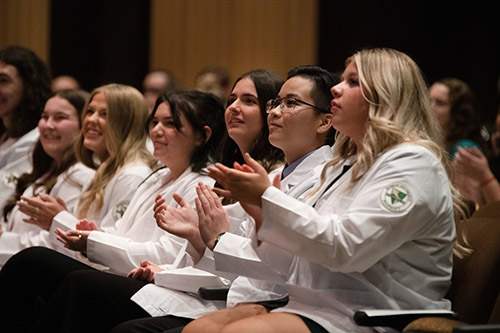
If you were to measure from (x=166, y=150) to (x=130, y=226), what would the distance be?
0.39 meters

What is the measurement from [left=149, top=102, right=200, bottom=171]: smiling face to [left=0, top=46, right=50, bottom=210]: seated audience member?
4.89 ft

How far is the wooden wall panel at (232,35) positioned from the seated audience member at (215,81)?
588mm

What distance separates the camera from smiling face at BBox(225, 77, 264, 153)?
Result: 3.15 meters

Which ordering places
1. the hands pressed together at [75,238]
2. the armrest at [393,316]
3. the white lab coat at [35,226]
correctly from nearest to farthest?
the armrest at [393,316]
the hands pressed together at [75,238]
the white lab coat at [35,226]

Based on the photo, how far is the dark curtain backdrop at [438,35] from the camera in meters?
6.46

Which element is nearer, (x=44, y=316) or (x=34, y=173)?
(x=44, y=316)

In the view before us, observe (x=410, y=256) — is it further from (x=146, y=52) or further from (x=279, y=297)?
(x=146, y=52)

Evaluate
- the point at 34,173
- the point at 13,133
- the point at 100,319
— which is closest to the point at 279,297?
the point at 100,319

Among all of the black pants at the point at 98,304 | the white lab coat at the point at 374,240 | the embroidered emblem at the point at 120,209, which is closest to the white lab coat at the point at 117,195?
the embroidered emblem at the point at 120,209

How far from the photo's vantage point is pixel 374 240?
2.04 meters

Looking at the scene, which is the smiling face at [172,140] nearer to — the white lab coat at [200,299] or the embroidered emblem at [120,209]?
the embroidered emblem at [120,209]

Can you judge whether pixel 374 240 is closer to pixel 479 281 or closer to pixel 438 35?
pixel 479 281

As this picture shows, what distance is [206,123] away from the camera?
138 inches

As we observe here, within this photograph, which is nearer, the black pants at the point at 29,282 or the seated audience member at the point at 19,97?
the black pants at the point at 29,282
